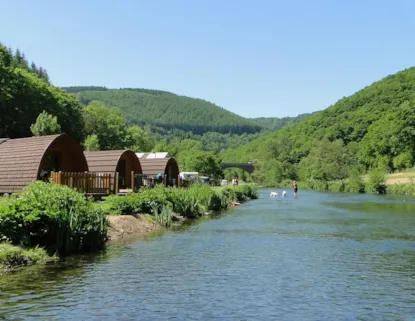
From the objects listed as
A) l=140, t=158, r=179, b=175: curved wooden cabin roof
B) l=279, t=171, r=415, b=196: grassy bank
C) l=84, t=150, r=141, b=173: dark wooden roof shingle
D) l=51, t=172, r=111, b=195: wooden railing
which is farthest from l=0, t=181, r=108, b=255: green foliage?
l=279, t=171, r=415, b=196: grassy bank

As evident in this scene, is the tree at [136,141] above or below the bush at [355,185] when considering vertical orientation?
above

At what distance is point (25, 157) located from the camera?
29.5m

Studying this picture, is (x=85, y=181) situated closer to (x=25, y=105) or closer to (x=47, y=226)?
(x=47, y=226)

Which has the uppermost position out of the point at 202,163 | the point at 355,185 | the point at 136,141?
the point at 136,141

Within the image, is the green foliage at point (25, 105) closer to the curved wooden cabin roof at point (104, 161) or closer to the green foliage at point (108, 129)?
the green foliage at point (108, 129)

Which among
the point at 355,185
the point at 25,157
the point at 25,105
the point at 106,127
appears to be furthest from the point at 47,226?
the point at 106,127

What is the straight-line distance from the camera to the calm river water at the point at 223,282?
36.8ft

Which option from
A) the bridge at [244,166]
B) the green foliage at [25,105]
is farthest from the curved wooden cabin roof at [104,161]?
the bridge at [244,166]

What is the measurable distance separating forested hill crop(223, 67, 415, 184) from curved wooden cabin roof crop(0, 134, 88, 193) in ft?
313

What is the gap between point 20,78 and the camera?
242 ft

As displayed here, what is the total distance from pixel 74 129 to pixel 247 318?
7681 cm

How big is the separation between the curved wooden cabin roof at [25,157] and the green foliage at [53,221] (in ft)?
28.3

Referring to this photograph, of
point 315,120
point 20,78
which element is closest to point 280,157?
point 315,120

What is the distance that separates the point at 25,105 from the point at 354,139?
365 ft
